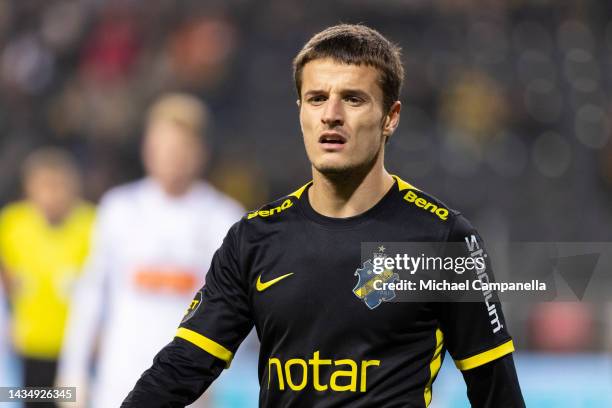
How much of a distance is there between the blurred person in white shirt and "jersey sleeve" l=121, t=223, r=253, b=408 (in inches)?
163

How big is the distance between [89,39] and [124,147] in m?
1.53

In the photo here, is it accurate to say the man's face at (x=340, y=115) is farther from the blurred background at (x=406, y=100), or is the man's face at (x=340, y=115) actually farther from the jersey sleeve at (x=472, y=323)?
the blurred background at (x=406, y=100)

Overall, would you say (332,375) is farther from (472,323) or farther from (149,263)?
(149,263)

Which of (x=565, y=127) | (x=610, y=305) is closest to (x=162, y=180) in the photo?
(x=610, y=305)

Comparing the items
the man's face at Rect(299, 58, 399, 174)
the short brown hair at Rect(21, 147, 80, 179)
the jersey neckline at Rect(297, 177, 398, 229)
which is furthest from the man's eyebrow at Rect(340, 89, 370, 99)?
the short brown hair at Rect(21, 147, 80, 179)

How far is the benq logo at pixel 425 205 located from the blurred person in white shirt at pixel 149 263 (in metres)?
4.28

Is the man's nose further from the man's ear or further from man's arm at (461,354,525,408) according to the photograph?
man's arm at (461,354,525,408)

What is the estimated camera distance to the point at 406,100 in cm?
1000

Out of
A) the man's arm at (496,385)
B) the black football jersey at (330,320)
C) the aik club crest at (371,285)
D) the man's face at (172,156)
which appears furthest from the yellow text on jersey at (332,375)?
the man's face at (172,156)

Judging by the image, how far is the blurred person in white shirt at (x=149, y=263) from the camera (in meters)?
7.10

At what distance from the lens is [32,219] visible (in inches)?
335

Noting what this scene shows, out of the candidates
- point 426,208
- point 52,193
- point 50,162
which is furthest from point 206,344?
point 50,162

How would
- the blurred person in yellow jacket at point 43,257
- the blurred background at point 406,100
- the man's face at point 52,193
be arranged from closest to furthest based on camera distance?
the blurred person in yellow jacket at point 43,257, the man's face at point 52,193, the blurred background at point 406,100

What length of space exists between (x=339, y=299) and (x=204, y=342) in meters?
0.38
